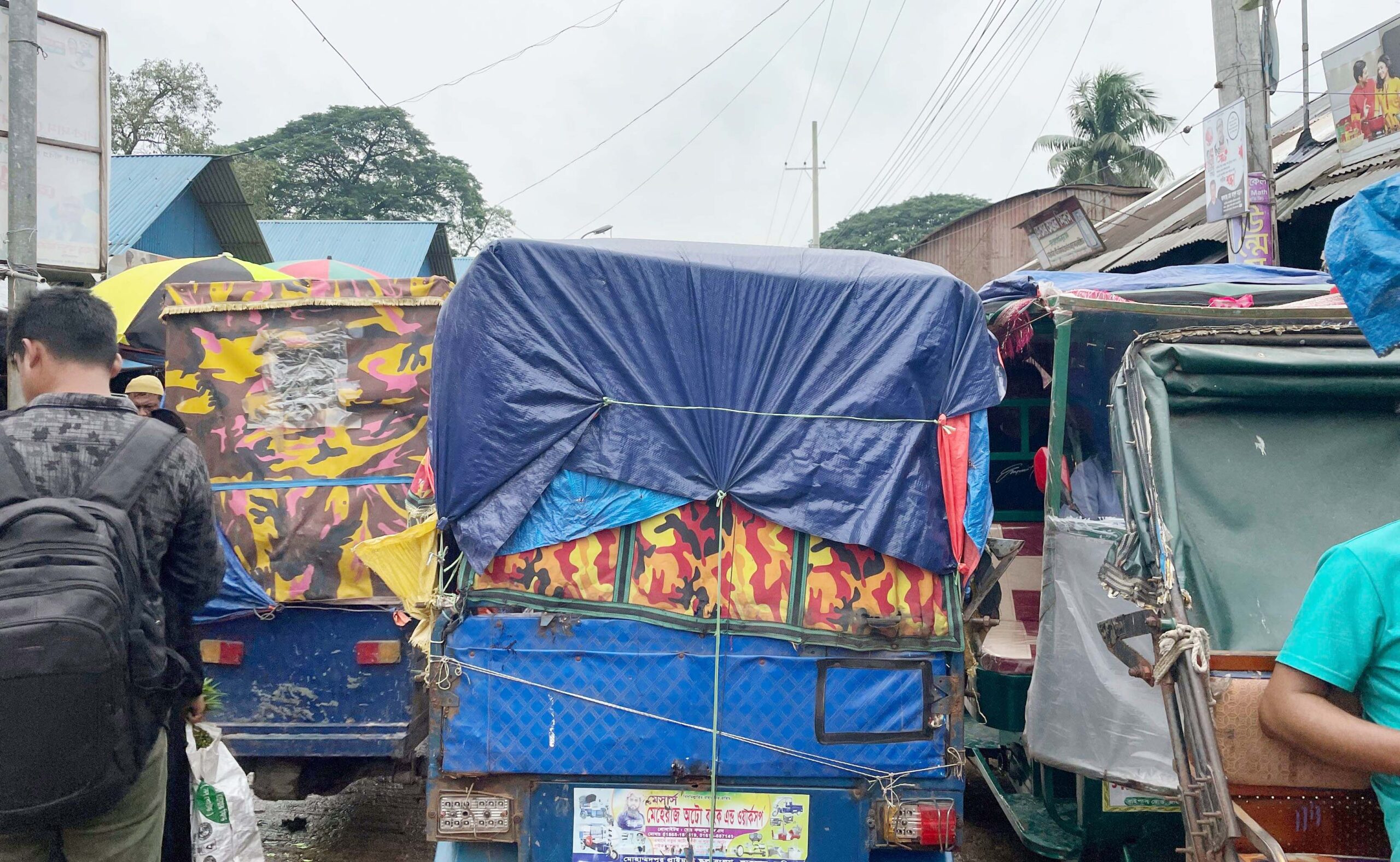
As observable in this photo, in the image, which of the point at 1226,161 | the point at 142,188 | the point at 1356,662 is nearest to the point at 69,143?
the point at 1356,662

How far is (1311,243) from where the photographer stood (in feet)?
31.7

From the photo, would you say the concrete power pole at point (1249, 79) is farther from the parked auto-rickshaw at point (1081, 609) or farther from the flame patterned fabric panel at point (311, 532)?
the flame patterned fabric panel at point (311, 532)

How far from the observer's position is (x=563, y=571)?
126 inches

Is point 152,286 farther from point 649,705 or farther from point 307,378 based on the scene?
point 649,705

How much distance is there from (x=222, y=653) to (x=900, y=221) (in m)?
50.7

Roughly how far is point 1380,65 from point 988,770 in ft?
22.9

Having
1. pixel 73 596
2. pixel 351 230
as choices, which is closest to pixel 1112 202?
pixel 351 230

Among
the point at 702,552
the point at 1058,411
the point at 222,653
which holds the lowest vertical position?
the point at 222,653

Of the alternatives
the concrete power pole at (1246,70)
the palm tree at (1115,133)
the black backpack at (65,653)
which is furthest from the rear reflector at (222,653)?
the palm tree at (1115,133)

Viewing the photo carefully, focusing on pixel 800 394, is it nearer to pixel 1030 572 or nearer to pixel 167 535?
pixel 167 535

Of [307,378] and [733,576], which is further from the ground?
[307,378]

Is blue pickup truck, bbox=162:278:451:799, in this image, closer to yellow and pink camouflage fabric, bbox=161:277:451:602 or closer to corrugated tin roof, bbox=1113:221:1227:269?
yellow and pink camouflage fabric, bbox=161:277:451:602

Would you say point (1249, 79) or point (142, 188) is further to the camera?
point (142, 188)

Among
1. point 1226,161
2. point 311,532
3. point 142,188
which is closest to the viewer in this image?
point 311,532
